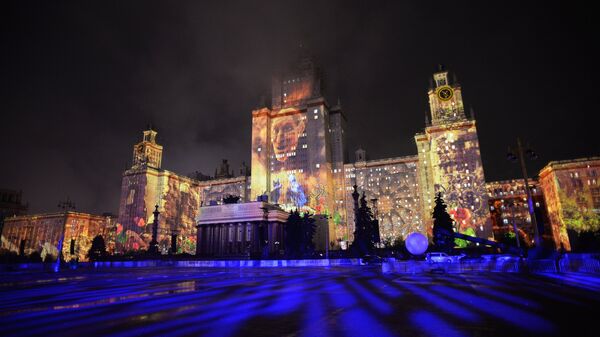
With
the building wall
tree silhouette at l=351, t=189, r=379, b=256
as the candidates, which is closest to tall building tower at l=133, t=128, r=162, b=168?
the building wall

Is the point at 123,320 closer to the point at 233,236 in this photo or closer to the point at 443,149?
the point at 233,236

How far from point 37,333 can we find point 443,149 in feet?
336

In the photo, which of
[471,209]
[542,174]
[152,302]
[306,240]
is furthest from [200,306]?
[542,174]

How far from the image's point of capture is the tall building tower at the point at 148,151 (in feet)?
436

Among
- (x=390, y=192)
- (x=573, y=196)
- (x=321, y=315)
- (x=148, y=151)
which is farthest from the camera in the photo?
(x=148, y=151)

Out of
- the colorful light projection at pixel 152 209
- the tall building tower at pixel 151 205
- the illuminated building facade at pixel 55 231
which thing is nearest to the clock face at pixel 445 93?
the tall building tower at pixel 151 205

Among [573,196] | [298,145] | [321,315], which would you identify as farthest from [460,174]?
[321,315]

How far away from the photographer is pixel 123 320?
7.58m

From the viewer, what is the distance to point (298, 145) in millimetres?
115062

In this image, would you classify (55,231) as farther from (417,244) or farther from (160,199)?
(417,244)

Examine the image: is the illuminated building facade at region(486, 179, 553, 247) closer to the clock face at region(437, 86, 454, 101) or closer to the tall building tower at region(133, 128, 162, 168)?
the clock face at region(437, 86, 454, 101)

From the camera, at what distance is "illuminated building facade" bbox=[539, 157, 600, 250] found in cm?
8375

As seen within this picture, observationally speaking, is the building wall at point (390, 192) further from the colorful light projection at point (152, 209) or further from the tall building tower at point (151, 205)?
the tall building tower at point (151, 205)

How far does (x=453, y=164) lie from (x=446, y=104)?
1997cm
